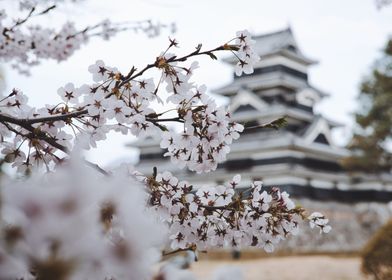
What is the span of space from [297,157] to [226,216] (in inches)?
831

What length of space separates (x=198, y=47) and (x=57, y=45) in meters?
3.62

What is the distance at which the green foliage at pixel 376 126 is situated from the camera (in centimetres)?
2162

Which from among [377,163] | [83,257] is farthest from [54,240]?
[377,163]

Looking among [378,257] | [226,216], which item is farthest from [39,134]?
[378,257]

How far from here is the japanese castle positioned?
869 inches

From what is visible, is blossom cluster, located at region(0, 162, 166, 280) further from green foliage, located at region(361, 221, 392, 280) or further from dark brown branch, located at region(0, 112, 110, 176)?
green foliage, located at region(361, 221, 392, 280)

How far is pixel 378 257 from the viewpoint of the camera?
374 inches

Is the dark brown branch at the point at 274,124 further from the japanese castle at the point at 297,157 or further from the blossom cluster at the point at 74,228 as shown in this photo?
the japanese castle at the point at 297,157

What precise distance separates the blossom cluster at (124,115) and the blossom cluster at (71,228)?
129 centimetres

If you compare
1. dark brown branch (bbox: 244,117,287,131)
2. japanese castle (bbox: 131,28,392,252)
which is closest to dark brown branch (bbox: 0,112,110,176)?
dark brown branch (bbox: 244,117,287,131)

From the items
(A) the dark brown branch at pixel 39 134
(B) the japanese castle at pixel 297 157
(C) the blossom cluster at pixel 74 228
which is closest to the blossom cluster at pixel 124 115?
(A) the dark brown branch at pixel 39 134

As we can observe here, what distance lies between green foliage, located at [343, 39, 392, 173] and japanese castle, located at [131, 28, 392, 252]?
2.05 metres

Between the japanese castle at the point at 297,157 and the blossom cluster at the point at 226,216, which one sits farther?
the japanese castle at the point at 297,157

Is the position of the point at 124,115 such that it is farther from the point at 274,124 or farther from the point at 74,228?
the point at 74,228
